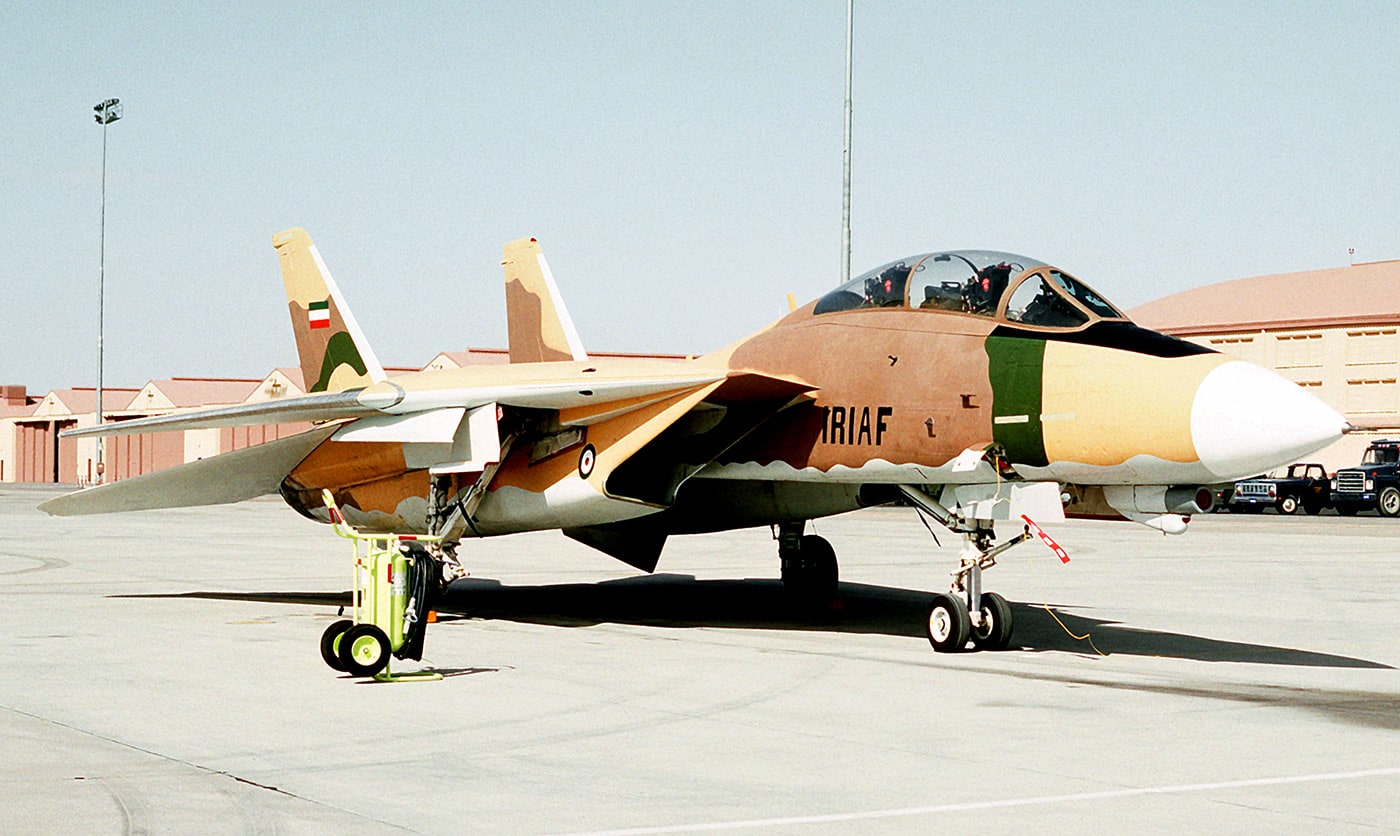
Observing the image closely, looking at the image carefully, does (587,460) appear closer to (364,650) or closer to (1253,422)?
(364,650)

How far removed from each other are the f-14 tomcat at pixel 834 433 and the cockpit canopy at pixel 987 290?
0.06 feet

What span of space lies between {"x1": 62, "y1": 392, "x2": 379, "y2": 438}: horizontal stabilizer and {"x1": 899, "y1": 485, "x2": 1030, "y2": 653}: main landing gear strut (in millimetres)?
5469

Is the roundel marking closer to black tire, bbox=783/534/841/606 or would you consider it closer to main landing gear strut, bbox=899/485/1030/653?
main landing gear strut, bbox=899/485/1030/653

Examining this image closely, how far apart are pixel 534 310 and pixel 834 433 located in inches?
259

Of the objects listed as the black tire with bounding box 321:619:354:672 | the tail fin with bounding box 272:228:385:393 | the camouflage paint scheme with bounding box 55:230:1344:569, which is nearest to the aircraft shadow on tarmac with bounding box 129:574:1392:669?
the camouflage paint scheme with bounding box 55:230:1344:569

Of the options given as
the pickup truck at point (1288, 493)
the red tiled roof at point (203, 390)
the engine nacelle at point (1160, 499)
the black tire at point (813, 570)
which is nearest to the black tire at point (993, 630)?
the engine nacelle at point (1160, 499)

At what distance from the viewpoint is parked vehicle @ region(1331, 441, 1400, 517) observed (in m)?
37.9

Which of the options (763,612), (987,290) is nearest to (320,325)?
(763,612)

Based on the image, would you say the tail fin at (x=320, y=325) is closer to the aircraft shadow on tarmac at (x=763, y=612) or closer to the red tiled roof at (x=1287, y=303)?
the aircraft shadow on tarmac at (x=763, y=612)

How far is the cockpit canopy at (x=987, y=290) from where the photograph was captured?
35.2 feet

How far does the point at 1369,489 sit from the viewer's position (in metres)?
38.1

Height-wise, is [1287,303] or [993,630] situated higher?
[1287,303]

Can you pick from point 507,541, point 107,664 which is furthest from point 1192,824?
point 507,541

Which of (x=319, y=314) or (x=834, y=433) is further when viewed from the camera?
(x=319, y=314)
